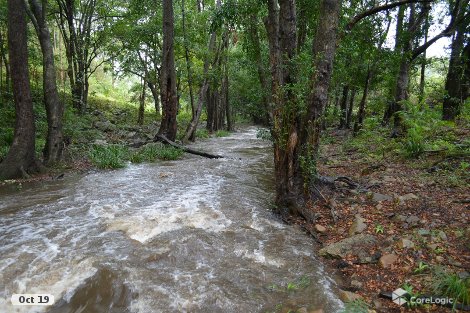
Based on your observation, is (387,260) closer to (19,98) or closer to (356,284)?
(356,284)

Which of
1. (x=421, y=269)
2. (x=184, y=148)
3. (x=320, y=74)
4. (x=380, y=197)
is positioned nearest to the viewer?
(x=421, y=269)

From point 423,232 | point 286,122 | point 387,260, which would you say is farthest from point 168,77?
point 387,260

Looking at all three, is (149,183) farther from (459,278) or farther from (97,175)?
(459,278)

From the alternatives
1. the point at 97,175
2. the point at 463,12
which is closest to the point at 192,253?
the point at 97,175

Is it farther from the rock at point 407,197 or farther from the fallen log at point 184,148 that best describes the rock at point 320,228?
the fallen log at point 184,148

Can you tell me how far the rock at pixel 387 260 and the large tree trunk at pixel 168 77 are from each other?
40.7 ft

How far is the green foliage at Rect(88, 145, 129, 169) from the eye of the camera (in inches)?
425

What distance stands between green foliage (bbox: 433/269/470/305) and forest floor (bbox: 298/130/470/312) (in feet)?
0.10

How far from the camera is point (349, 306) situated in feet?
11.6

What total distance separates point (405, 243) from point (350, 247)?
2.46ft

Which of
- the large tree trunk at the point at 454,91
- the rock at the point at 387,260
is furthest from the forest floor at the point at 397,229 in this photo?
the large tree trunk at the point at 454,91

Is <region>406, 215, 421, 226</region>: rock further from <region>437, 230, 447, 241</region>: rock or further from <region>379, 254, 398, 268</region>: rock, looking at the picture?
<region>379, 254, 398, 268</region>: rock

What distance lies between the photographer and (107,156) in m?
11.1
